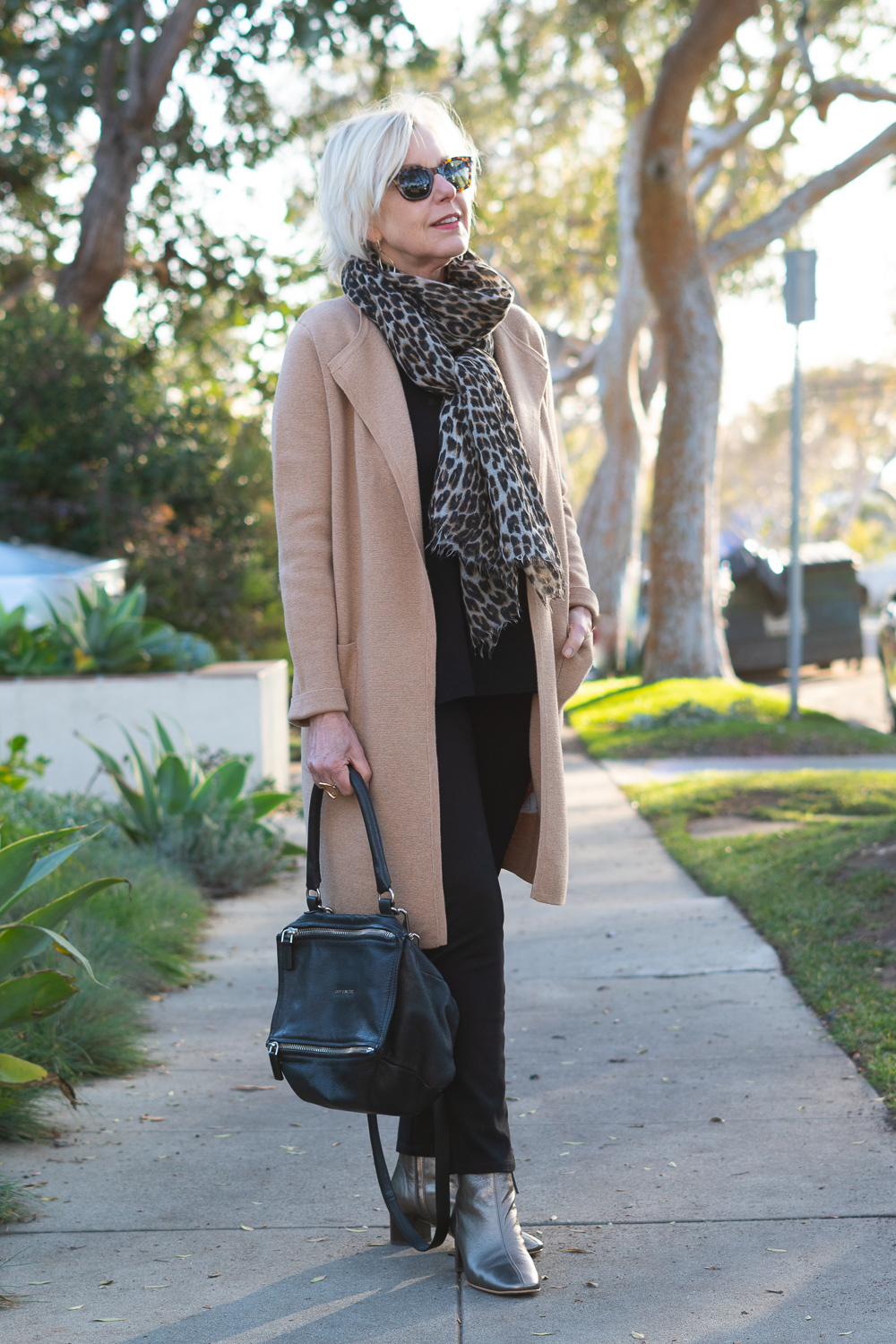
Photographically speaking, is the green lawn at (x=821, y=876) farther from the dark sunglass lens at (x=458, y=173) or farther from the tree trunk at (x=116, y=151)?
the tree trunk at (x=116, y=151)

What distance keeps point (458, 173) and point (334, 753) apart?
121cm

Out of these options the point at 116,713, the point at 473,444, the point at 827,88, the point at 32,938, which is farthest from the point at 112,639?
the point at 827,88

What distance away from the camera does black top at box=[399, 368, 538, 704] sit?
2588mm

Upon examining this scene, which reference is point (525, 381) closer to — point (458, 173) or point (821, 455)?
point (458, 173)

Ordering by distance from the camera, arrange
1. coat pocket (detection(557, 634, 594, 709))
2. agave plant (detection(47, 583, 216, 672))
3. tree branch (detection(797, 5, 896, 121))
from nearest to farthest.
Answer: coat pocket (detection(557, 634, 594, 709)), agave plant (detection(47, 583, 216, 672)), tree branch (detection(797, 5, 896, 121))

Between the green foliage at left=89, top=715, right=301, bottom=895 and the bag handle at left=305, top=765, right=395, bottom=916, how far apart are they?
11.5 ft

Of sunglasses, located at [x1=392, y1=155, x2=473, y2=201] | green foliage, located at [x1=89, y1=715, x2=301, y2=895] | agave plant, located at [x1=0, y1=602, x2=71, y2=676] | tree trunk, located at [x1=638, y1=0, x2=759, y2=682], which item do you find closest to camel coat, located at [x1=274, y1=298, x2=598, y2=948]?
sunglasses, located at [x1=392, y1=155, x2=473, y2=201]

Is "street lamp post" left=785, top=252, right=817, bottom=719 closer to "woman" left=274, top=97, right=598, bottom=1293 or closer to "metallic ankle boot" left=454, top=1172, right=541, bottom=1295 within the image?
"woman" left=274, top=97, right=598, bottom=1293

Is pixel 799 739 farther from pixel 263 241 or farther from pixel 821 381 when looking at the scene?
pixel 821 381

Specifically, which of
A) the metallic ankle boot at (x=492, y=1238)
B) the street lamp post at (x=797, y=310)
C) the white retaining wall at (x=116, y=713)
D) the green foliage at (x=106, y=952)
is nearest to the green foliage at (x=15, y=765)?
the green foliage at (x=106, y=952)

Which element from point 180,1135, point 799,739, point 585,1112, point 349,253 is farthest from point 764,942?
point 799,739

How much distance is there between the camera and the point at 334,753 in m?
Answer: 2.55

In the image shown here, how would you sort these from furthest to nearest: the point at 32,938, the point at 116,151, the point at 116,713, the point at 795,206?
the point at 795,206 → the point at 116,151 → the point at 116,713 → the point at 32,938

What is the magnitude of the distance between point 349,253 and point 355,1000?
58.5 inches
